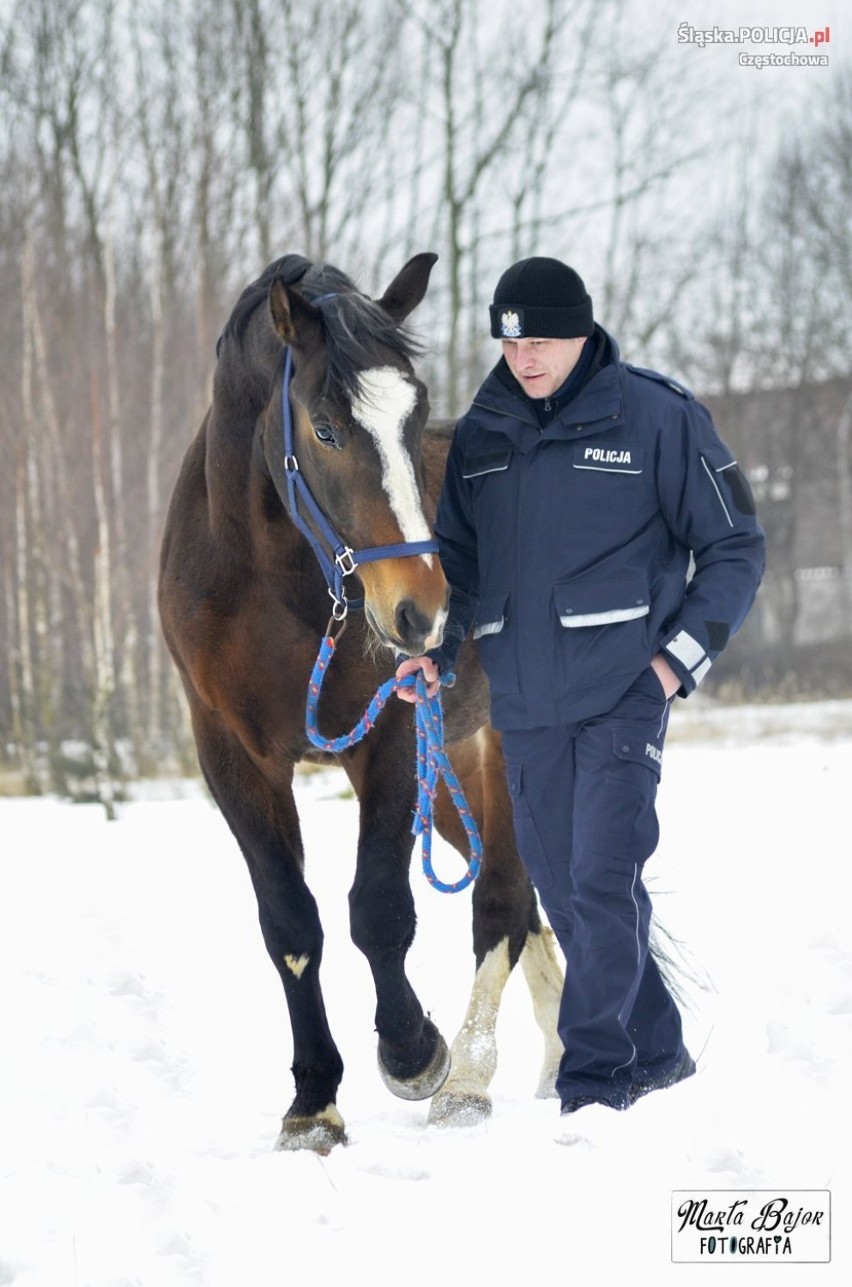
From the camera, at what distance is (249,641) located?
3.61 m

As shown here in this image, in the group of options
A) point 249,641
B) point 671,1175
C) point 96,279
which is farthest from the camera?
point 96,279

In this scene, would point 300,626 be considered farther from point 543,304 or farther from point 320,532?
point 543,304

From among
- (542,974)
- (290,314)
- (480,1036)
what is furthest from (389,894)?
(290,314)

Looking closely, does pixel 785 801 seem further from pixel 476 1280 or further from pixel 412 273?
pixel 476 1280

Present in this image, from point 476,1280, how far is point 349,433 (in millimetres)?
1747

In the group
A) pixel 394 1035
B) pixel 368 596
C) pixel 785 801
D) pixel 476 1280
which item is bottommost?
pixel 785 801

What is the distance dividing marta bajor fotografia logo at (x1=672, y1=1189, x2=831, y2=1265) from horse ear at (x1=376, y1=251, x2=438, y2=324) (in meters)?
2.18

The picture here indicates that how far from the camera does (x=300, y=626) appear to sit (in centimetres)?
359

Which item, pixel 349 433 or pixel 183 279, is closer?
pixel 349 433

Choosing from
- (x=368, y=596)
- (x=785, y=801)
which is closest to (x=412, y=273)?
(x=368, y=596)

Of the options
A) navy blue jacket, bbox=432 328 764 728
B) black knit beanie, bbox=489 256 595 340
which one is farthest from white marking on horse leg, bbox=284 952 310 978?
black knit beanie, bbox=489 256 595 340

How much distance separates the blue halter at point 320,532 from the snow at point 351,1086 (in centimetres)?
125

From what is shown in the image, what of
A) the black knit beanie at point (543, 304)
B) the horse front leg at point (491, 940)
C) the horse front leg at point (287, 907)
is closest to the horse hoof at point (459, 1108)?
the horse front leg at point (491, 940)

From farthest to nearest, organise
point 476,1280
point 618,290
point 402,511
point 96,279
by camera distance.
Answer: point 618,290 < point 96,279 < point 402,511 < point 476,1280
